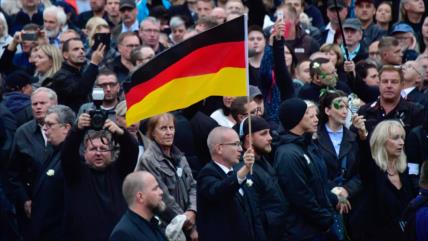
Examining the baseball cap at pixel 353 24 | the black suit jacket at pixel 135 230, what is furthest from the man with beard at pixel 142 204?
the baseball cap at pixel 353 24

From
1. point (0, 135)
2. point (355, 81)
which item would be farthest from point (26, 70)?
point (355, 81)

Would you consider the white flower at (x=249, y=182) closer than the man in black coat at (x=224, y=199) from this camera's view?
No

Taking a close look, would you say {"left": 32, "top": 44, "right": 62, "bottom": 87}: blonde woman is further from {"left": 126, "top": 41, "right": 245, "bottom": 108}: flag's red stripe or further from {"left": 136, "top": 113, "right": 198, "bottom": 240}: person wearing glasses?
{"left": 126, "top": 41, "right": 245, "bottom": 108}: flag's red stripe

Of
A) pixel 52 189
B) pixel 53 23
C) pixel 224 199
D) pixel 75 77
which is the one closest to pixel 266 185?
pixel 224 199

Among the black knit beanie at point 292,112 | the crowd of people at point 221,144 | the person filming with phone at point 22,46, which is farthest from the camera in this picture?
the person filming with phone at point 22,46

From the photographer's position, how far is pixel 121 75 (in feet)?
57.1

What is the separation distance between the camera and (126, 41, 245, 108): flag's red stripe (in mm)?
12812

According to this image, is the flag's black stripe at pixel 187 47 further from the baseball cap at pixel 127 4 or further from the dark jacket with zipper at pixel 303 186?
the baseball cap at pixel 127 4

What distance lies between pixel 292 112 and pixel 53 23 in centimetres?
572

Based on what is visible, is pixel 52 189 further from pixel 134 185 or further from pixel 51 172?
pixel 134 185

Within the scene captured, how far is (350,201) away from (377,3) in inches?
314

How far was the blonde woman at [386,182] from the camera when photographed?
47.8 ft

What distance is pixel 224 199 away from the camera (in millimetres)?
13148

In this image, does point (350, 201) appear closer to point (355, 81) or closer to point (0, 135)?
point (355, 81)
